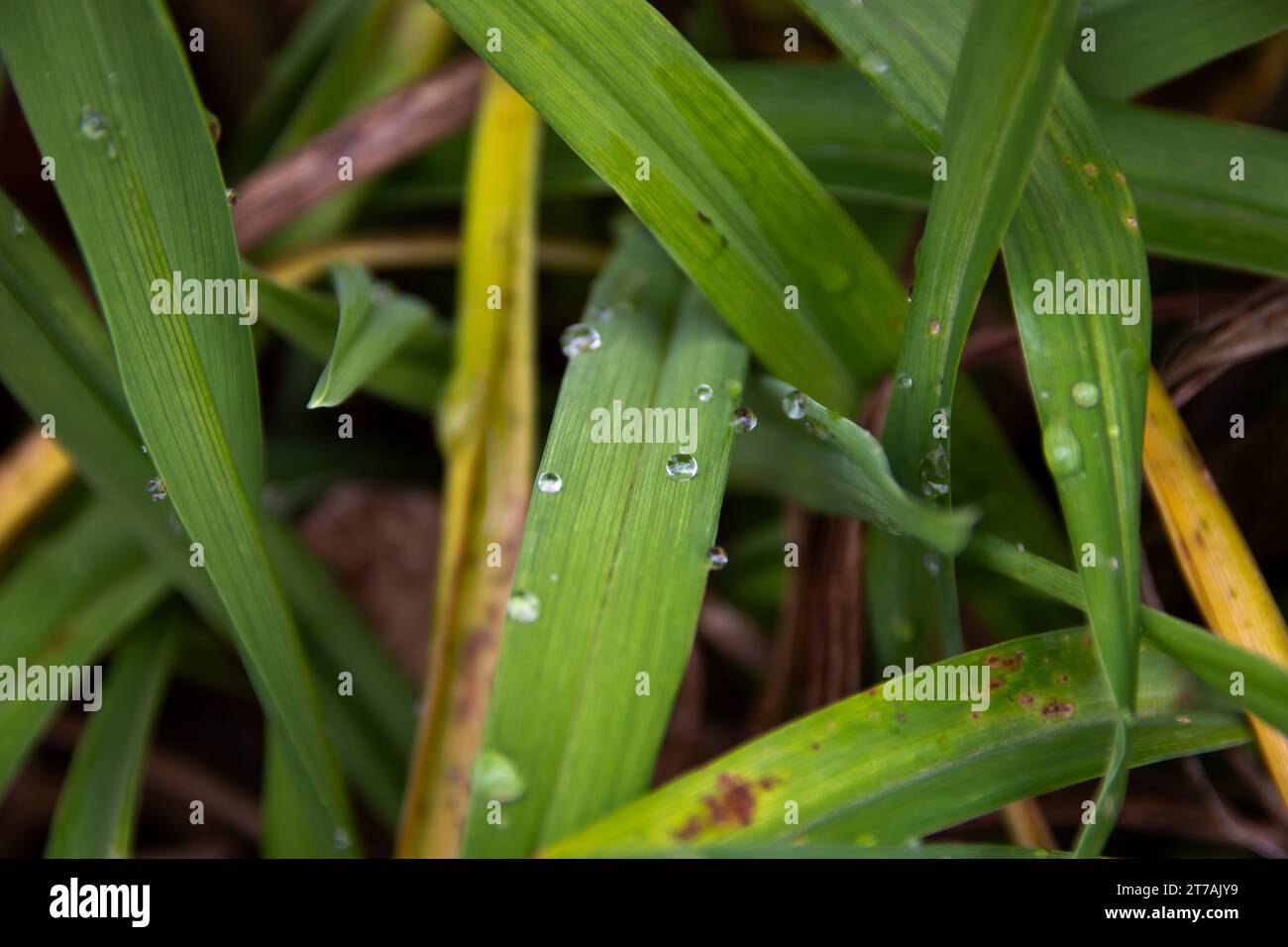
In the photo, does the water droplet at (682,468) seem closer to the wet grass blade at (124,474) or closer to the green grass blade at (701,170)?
the green grass blade at (701,170)

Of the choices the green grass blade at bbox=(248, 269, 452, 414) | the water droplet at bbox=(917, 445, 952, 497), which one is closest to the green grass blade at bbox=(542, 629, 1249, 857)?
the water droplet at bbox=(917, 445, 952, 497)

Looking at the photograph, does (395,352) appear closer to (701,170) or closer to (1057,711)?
(701,170)

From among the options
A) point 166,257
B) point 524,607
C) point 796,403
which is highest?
point 166,257

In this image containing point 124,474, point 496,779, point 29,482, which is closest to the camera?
point 496,779

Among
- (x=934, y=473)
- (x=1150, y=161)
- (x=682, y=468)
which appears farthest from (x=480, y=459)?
(x=1150, y=161)

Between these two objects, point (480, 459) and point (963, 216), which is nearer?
point (963, 216)

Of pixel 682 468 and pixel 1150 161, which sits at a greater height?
pixel 1150 161
